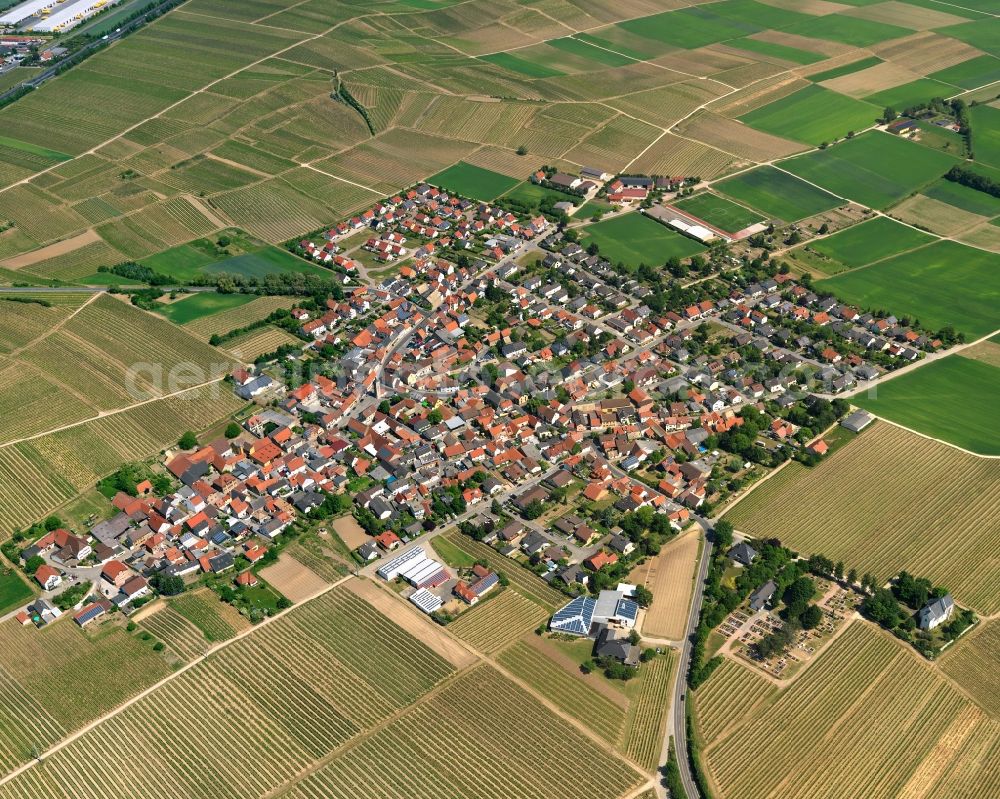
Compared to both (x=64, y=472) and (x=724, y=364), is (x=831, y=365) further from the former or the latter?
(x=64, y=472)

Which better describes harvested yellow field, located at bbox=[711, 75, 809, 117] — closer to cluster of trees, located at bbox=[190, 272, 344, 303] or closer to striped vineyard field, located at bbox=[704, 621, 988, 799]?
cluster of trees, located at bbox=[190, 272, 344, 303]

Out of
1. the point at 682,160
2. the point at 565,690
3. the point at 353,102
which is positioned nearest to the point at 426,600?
the point at 565,690

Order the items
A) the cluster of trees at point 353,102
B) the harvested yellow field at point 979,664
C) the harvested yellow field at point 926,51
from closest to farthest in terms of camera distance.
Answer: the harvested yellow field at point 979,664 < the cluster of trees at point 353,102 < the harvested yellow field at point 926,51

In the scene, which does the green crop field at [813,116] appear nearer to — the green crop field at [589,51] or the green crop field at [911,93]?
the green crop field at [911,93]

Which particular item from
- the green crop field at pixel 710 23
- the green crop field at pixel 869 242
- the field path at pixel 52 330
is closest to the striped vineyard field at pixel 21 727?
the field path at pixel 52 330

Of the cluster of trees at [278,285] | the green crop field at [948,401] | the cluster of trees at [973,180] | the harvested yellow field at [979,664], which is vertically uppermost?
the cluster of trees at [278,285]

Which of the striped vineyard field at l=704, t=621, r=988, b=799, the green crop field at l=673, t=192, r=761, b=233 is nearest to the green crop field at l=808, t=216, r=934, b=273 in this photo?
the green crop field at l=673, t=192, r=761, b=233
